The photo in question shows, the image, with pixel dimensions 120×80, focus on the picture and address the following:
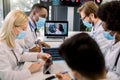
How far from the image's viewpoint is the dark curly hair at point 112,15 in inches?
66.9

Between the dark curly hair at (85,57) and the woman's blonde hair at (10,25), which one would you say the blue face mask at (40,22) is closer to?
the woman's blonde hair at (10,25)

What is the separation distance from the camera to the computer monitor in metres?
3.39

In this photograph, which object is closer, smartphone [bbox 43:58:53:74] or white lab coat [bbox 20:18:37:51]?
smartphone [bbox 43:58:53:74]

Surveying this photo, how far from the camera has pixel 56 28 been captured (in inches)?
134

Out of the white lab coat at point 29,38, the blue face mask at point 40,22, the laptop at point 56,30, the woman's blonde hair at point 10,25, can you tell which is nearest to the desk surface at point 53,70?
the woman's blonde hair at point 10,25

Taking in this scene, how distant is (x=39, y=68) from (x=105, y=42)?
0.85 metres

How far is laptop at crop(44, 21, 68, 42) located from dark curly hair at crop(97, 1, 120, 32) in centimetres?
163

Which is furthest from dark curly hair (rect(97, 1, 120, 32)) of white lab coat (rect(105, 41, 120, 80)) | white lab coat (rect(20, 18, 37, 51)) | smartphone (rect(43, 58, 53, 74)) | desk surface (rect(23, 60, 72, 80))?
white lab coat (rect(20, 18, 37, 51))

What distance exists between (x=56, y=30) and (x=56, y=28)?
0.10ft

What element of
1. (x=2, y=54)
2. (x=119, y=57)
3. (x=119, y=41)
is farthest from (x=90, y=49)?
(x=2, y=54)

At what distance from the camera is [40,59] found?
225 centimetres

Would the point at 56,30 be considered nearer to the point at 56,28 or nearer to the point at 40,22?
the point at 56,28

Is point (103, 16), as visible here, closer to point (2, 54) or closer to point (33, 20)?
point (2, 54)

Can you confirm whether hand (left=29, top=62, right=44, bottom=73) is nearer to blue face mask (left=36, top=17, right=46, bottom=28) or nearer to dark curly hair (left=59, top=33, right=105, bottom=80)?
dark curly hair (left=59, top=33, right=105, bottom=80)
